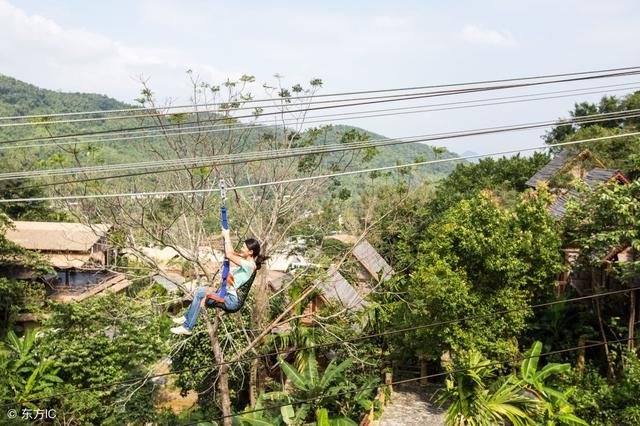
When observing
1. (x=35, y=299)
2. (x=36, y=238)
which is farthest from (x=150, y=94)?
(x=36, y=238)

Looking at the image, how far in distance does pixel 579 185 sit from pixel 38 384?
1373 centimetres

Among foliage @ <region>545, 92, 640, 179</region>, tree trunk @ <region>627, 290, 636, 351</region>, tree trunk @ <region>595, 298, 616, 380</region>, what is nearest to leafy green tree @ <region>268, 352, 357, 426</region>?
tree trunk @ <region>595, 298, 616, 380</region>

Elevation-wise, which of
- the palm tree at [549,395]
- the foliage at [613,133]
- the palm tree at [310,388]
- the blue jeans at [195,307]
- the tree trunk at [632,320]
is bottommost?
the palm tree at [310,388]

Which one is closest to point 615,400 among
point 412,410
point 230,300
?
point 412,410

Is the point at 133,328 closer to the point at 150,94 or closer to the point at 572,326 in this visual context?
the point at 150,94

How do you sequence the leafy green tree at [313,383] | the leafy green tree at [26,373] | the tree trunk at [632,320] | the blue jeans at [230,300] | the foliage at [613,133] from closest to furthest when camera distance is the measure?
the blue jeans at [230,300]
the tree trunk at [632,320]
the leafy green tree at [313,383]
the leafy green tree at [26,373]
the foliage at [613,133]

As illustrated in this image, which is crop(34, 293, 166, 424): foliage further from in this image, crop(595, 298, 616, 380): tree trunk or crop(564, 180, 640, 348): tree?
crop(595, 298, 616, 380): tree trunk

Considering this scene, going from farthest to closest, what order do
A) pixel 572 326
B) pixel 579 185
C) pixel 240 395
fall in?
pixel 240 395
pixel 572 326
pixel 579 185

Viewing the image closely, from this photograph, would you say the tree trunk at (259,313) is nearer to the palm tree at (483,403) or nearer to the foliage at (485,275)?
the foliage at (485,275)

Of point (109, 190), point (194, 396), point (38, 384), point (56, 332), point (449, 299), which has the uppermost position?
point (109, 190)

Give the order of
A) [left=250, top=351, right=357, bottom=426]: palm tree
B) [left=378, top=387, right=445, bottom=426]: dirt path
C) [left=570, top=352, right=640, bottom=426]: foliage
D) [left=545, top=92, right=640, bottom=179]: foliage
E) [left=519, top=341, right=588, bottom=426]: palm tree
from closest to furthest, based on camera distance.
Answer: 1. [left=519, top=341, right=588, bottom=426]: palm tree
2. [left=570, top=352, right=640, bottom=426]: foliage
3. [left=250, top=351, right=357, bottom=426]: palm tree
4. [left=378, top=387, right=445, bottom=426]: dirt path
5. [left=545, top=92, right=640, bottom=179]: foliage

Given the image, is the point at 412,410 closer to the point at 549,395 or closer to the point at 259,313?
the point at 549,395

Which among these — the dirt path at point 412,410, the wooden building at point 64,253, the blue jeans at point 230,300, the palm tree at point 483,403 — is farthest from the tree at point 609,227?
the wooden building at point 64,253

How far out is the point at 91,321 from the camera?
14.5 m
